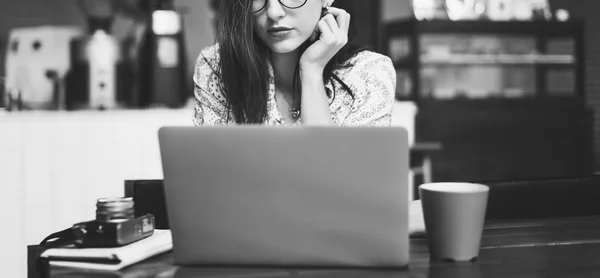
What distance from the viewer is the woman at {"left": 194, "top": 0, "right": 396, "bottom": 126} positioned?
1.37m

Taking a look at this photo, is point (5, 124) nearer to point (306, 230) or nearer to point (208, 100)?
point (208, 100)

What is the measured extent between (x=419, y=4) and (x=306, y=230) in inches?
186

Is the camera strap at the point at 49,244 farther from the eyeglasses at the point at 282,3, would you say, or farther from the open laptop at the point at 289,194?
the eyeglasses at the point at 282,3

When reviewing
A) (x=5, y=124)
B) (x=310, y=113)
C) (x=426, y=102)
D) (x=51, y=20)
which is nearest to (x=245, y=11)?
(x=310, y=113)

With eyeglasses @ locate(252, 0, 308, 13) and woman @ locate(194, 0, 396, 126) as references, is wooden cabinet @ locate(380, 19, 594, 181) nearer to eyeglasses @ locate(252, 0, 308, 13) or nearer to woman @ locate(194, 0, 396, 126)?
woman @ locate(194, 0, 396, 126)

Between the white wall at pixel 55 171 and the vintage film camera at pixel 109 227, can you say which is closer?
the vintage film camera at pixel 109 227

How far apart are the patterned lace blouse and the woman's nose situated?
261 mm

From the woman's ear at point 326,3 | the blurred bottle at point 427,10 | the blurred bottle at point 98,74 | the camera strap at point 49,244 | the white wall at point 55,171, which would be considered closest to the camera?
the camera strap at point 49,244

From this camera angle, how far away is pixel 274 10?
1.27 metres

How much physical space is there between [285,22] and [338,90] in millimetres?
314

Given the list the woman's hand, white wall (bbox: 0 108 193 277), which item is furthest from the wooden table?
white wall (bbox: 0 108 193 277)

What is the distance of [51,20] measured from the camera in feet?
8.73

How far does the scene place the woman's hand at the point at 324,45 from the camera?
1.42 meters

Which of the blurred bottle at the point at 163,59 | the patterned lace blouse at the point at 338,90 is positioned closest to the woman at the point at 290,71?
the patterned lace blouse at the point at 338,90
